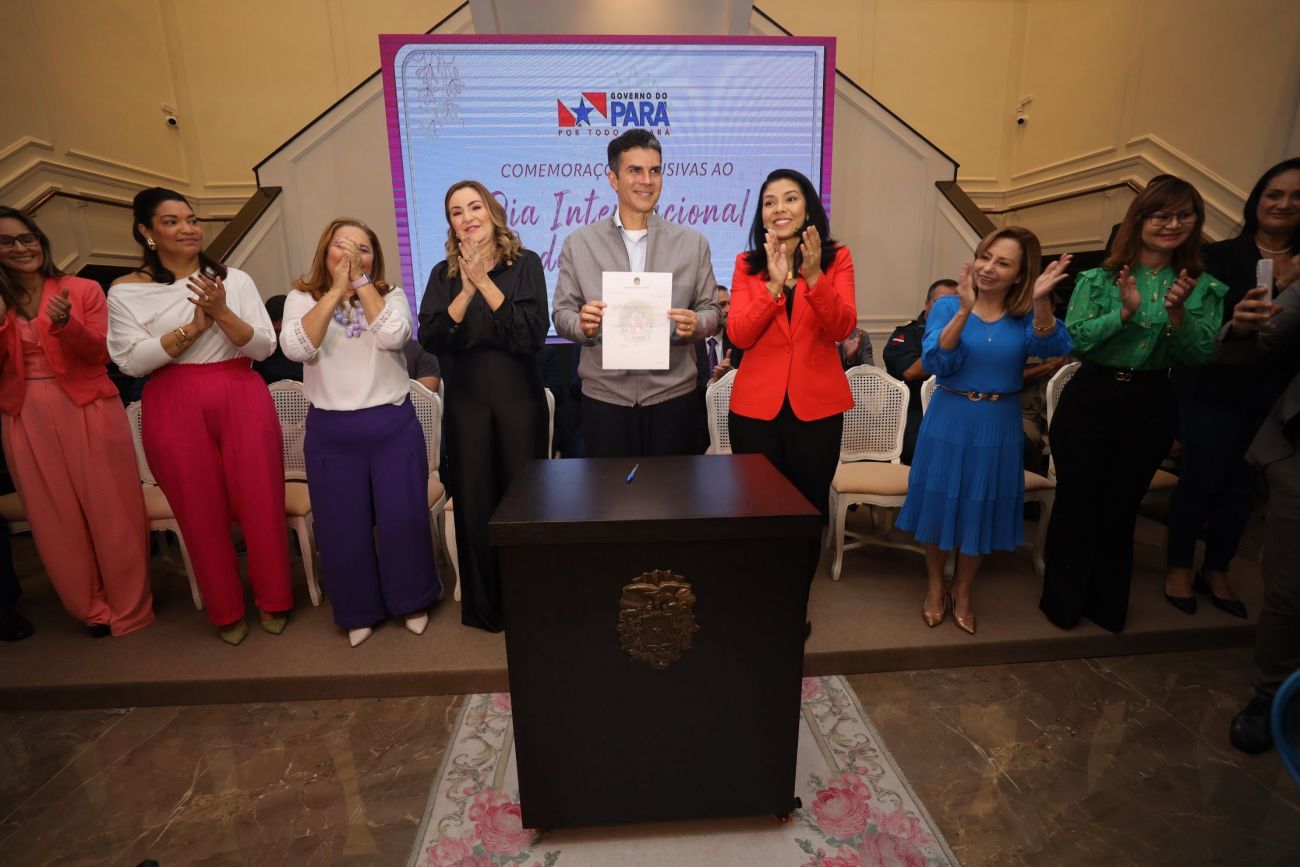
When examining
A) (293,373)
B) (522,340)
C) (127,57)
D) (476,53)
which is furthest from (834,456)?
(127,57)

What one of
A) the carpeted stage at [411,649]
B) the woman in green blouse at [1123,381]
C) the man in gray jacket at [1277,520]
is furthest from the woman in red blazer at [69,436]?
the man in gray jacket at [1277,520]

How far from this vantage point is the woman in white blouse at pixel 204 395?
2.26 metres

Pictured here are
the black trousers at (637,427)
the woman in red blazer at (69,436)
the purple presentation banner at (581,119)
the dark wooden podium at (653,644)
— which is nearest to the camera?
the dark wooden podium at (653,644)

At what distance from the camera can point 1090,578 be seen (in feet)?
8.41

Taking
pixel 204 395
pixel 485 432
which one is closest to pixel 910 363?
pixel 485 432

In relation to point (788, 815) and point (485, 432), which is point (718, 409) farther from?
point (788, 815)

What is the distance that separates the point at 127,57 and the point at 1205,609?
9.08 meters

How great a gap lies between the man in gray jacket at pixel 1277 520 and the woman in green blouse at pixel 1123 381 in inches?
9.2


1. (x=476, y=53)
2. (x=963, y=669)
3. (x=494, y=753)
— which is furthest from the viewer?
(x=476, y=53)

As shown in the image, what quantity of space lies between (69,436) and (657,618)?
8.67 ft

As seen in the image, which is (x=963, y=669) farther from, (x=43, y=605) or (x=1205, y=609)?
(x=43, y=605)

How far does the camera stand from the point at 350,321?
228cm

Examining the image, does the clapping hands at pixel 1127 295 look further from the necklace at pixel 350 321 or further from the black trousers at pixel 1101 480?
the necklace at pixel 350 321

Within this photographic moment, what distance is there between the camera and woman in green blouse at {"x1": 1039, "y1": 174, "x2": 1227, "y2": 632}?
2.16 meters
